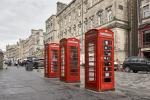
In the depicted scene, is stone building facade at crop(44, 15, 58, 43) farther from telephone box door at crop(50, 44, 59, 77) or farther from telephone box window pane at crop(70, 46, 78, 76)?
telephone box window pane at crop(70, 46, 78, 76)

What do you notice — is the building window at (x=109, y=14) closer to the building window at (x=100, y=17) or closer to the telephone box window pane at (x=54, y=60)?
the building window at (x=100, y=17)

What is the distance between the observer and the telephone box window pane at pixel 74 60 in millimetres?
16594

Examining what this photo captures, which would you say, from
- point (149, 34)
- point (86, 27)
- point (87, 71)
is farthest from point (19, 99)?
point (86, 27)

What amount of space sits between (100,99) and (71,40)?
7143 millimetres

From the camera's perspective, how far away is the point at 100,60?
12.2 m

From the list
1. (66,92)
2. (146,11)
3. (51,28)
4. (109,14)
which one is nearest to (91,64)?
(66,92)

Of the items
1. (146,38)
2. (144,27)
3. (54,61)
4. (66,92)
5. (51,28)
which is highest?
(51,28)

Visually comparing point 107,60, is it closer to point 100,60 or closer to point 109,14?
point 100,60

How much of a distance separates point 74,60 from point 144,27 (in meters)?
22.4

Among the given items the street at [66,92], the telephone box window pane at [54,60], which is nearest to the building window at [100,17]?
the telephone box window pane at [54,60]

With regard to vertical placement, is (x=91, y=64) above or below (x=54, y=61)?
below

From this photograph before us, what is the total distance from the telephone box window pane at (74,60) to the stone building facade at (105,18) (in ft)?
79.4

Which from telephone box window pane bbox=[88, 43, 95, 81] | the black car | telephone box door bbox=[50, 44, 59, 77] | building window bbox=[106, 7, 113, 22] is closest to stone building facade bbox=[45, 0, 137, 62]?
building window bbox=[106, 7, 113, 22]

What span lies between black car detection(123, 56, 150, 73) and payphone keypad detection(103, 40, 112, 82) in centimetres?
1763
